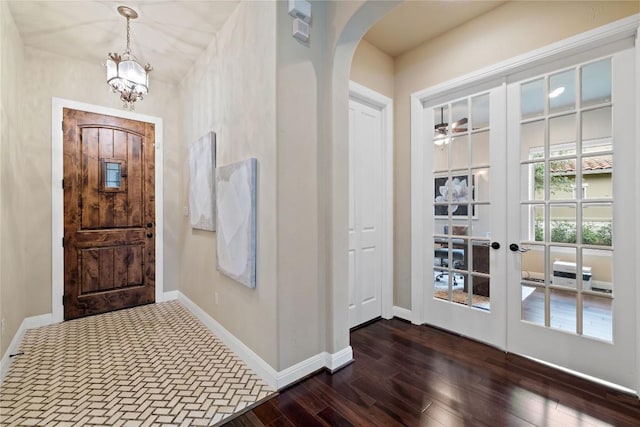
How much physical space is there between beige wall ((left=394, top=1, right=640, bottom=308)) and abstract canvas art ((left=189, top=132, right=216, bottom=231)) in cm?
197

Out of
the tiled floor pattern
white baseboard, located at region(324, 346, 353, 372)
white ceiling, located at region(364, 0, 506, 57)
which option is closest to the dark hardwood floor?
white baseboard, located at region(324, 346, 353, 372)

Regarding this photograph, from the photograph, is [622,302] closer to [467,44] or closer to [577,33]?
[577,33]

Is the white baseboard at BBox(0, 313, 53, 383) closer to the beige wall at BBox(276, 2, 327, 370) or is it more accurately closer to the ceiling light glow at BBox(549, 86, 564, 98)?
the beige wall at BBox(276, 2, 327, 370)

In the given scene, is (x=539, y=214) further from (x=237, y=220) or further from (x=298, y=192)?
(x=237, y=220)

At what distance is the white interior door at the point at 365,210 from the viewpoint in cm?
290

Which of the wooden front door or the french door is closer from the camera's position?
the french door

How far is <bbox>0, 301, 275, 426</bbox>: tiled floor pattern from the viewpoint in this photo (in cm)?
168

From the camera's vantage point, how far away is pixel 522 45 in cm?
228

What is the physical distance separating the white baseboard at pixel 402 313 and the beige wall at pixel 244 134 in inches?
65.9

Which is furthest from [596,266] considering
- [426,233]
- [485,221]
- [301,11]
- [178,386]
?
[178,386]

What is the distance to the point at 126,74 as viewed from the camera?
234cm

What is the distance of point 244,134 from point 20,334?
2879mm

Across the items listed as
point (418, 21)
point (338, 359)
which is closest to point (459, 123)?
point (418, 21)

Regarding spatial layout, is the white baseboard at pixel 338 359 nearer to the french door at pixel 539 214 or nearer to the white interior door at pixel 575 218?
the french door at pixel 539 214
